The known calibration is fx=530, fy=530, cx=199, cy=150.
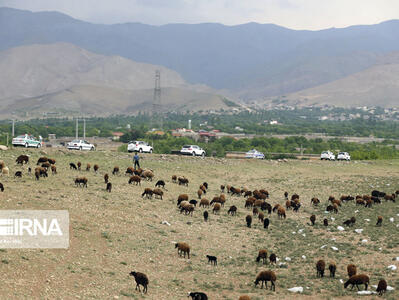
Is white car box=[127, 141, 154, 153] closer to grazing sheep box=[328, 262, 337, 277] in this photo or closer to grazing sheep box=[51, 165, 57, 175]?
grazing sheep box=[51, 165, 57, 175]

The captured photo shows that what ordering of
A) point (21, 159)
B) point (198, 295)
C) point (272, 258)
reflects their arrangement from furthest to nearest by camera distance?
point (21, 159), point (272, 258), point (198, 295)

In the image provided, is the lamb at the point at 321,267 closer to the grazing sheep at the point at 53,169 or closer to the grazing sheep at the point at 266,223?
the grazing sheep at the point at 266,223

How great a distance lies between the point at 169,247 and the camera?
22750 millimetres

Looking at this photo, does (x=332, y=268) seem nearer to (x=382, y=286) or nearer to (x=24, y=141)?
(x=382, y=286)

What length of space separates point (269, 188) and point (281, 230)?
15385 millimetres

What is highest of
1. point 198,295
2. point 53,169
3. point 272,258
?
point 53,169

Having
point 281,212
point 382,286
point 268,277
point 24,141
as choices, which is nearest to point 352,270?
point 382,286

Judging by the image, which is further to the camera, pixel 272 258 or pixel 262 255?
pixel 262 255

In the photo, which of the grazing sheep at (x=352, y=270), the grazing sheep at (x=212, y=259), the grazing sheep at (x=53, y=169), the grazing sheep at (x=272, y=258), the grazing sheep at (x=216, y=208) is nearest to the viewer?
the grazing sheep at (x=352, y=270)

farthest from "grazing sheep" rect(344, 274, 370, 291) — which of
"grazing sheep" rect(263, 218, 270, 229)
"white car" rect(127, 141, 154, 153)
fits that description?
"white car" rect(127, 141, 154, 153)

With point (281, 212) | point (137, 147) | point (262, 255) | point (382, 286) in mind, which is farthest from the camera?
point (137, 147)

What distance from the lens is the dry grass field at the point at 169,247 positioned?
→ 1731cm

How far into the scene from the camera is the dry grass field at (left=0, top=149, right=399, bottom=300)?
17.3 meters

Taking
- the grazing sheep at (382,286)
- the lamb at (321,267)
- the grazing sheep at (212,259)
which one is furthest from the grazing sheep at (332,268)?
the grazing sheep at (212,259)
